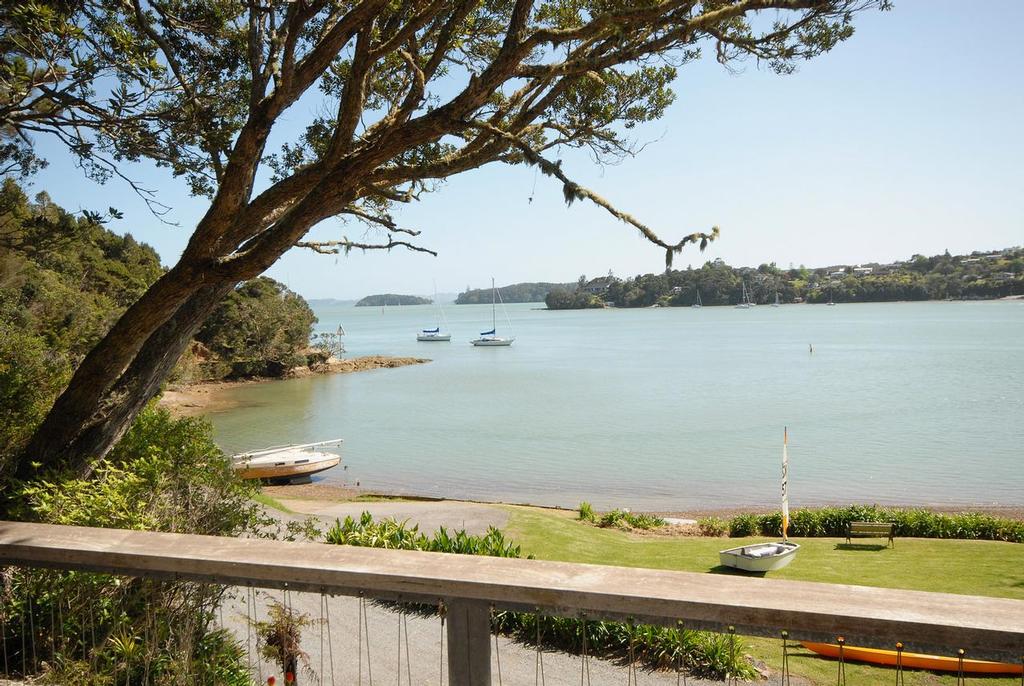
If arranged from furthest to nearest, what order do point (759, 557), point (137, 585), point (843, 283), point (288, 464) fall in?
1. point (843, 283)
2. point (288, 464)
3. point (759, 557)
4. point (137, 585)

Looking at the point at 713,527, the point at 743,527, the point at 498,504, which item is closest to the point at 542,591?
the point at 743,527

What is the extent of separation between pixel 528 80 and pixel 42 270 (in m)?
35.1

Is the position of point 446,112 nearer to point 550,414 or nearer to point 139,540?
point 139,540

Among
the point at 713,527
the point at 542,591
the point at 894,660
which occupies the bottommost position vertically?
the point at 713,527

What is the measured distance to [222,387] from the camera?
178 feet

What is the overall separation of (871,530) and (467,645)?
1559 cm

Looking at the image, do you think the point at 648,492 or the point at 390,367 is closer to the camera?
the point at 648,492

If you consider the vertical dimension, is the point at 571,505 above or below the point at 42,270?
below

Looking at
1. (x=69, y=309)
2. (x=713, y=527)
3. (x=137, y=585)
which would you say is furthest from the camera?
(x=69, y=309)

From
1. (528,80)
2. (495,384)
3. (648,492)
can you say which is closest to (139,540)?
(528,80)

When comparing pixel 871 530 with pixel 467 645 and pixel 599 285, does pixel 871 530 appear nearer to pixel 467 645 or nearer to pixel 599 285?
pixel 467 645

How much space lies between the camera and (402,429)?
36406mm

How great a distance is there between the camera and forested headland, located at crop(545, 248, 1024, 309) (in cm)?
13638

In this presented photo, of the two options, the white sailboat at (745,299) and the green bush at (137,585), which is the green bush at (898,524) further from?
the white sailboat at (745,299)
